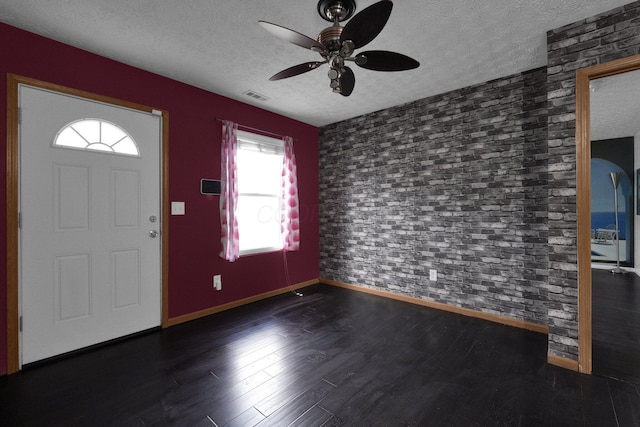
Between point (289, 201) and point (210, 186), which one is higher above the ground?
point (210, 186)

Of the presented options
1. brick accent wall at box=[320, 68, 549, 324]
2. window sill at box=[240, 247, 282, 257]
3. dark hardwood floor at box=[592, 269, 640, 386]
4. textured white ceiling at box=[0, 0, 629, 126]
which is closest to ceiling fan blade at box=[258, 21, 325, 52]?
textured white ceiling at box=[0, 0, 629, 126]

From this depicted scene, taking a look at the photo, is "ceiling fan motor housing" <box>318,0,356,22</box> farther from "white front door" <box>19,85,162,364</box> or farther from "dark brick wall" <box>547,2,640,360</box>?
"white front door" <box>19,85,162,364</box>

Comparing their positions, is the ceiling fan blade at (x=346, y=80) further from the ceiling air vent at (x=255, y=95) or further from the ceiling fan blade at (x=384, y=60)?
the ceiling air vent at (x=255, y=95)

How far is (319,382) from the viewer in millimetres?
1897

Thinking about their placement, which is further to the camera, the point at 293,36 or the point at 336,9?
the point at 336,9

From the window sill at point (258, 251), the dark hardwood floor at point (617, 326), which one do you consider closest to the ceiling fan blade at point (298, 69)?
the window sill at point (258, 251)

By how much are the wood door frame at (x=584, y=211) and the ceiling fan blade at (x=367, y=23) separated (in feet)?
5.42

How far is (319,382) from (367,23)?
7.27ft

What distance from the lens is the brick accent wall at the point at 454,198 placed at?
8.82 feet

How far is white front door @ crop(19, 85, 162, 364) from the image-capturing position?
2.11m

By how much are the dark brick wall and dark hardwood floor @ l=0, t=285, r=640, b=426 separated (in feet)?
1.19

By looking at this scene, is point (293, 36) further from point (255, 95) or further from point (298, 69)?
point (255, 95)

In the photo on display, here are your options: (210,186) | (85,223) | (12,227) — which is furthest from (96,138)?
(210,186)

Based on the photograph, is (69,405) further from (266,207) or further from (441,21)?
(441,21)
